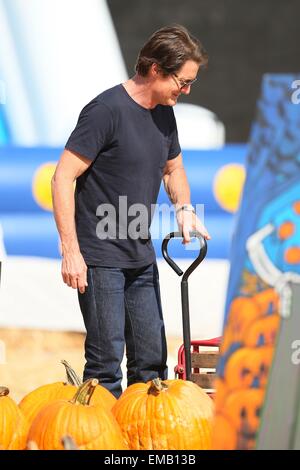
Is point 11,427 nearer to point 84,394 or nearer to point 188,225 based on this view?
point 84,394

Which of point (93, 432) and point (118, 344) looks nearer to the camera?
point (93, 432)

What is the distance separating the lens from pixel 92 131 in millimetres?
2883

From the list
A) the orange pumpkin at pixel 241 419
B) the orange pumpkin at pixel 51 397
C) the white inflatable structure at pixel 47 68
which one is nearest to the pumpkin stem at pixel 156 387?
the orange pumpkin at pixel 51 397

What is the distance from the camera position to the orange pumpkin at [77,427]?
2225 millimetres

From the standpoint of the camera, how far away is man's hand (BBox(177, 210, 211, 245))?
3.02 metres

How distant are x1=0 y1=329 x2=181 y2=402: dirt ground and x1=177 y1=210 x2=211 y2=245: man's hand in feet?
4.13

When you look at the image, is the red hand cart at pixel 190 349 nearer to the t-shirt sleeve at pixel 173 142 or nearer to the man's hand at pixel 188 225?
the man's hand at pixel 188 225

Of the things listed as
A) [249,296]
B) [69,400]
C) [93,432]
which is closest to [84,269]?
[69,400]

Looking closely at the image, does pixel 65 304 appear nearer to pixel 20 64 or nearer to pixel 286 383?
pixel 20 64

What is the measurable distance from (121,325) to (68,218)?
0.38 metres

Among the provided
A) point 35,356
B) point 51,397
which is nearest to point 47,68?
point 35,356

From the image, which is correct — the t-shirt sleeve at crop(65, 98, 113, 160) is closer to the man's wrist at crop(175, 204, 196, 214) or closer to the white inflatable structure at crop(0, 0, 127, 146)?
the man's wrist at crop(175, 204, 196, 214)

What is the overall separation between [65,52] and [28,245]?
46.6 inches

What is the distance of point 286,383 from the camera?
1.82 meters
